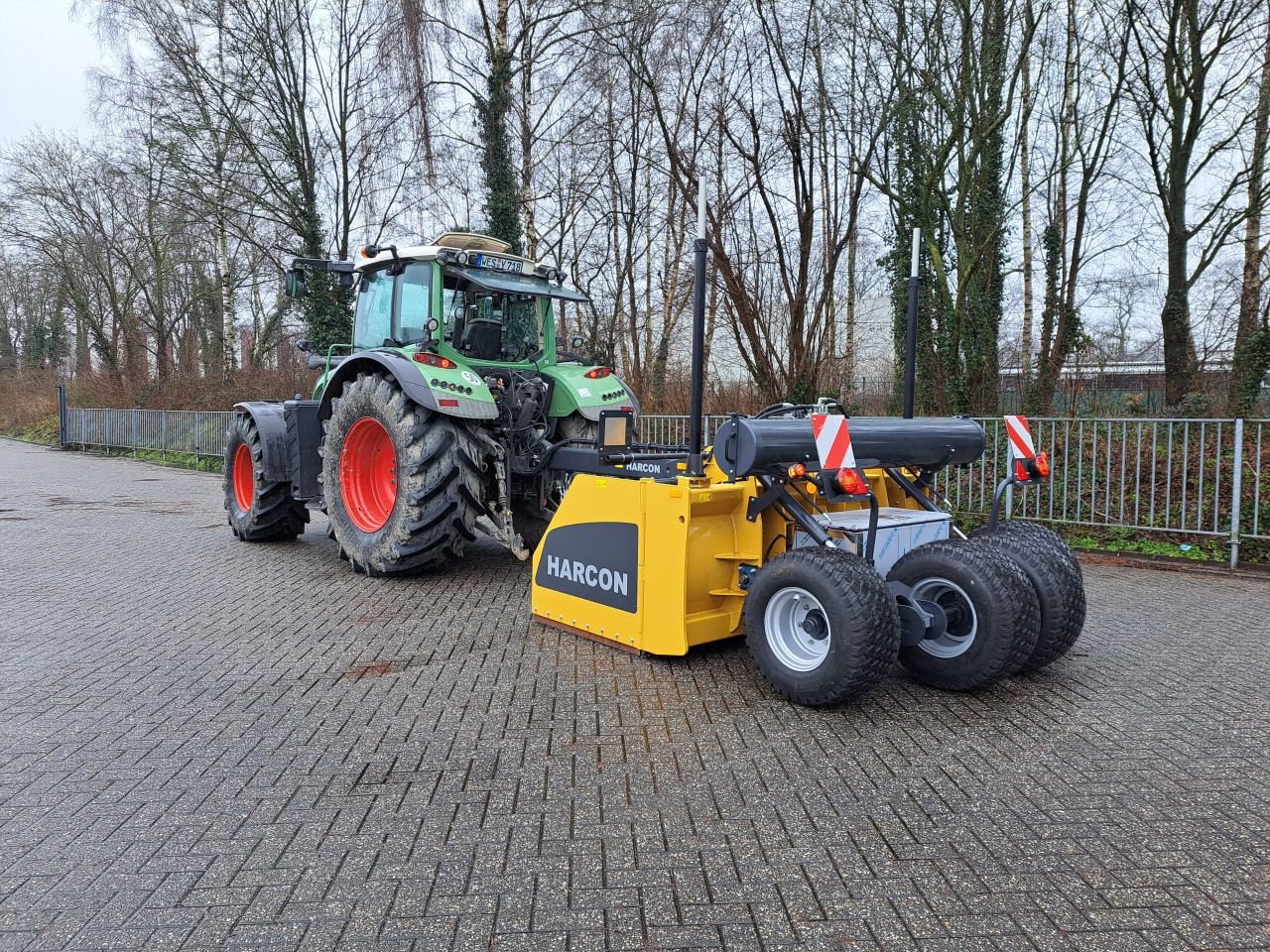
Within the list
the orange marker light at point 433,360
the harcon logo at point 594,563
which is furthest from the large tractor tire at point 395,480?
the harcon logo at point 594,563

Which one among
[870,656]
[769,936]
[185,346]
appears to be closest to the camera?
[769,936]

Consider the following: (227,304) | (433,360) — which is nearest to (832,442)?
(433,360)

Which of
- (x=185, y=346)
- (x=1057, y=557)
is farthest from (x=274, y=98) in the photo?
(x=1057, y=557)

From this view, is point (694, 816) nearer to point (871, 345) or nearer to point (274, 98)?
point (871, 345)

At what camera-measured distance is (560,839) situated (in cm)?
283

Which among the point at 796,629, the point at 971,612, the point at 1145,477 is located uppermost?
the point at 1145,477

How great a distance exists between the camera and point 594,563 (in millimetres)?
4988

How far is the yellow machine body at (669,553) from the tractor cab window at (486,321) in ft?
8.91

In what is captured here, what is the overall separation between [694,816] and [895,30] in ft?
41.5

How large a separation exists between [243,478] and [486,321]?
3556 millimetres

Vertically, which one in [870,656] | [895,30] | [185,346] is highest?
[895,30]

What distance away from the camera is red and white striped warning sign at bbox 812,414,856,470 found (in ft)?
13.4

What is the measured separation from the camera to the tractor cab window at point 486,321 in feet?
23.9

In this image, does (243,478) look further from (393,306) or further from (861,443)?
(861,443)
